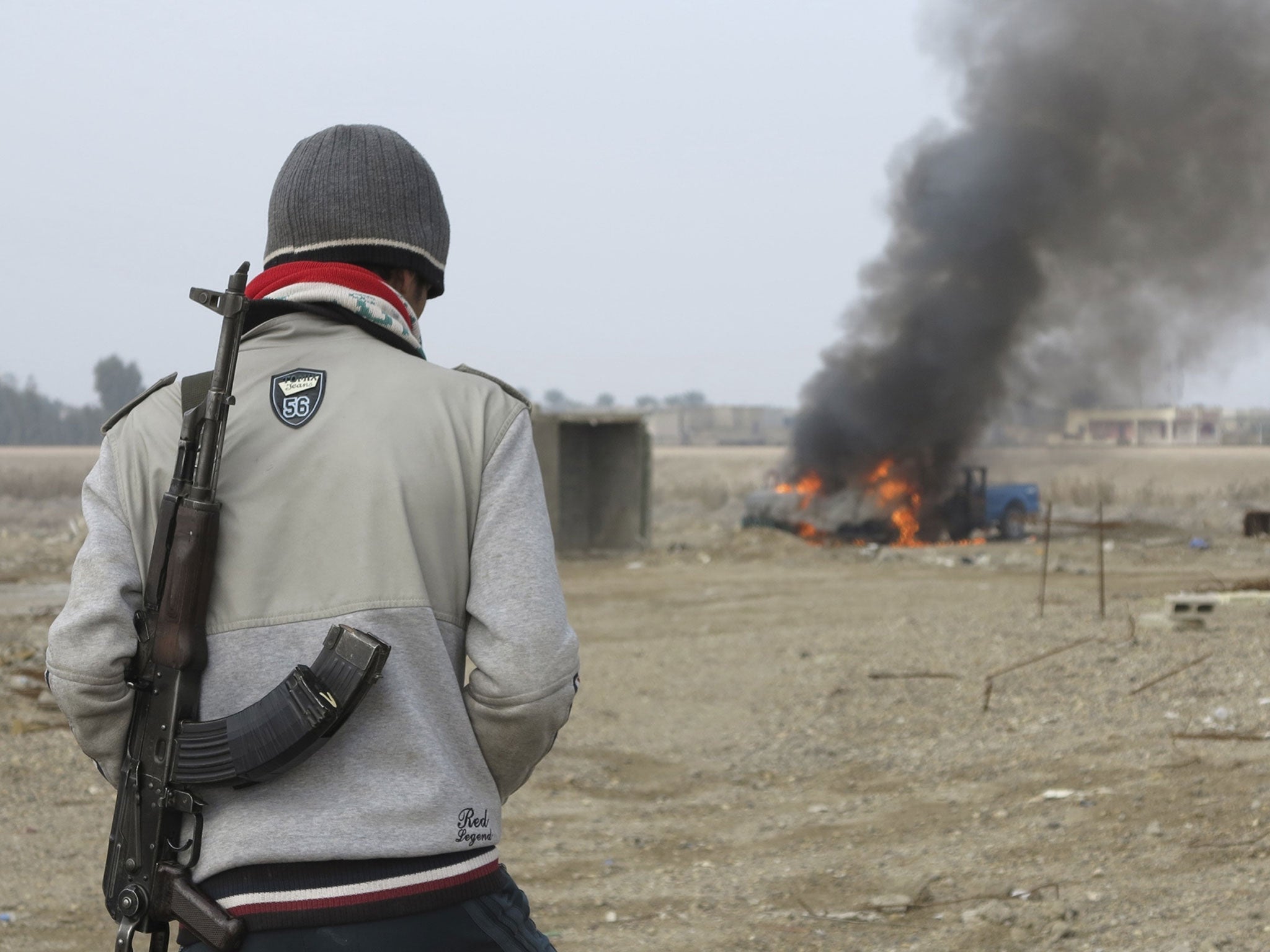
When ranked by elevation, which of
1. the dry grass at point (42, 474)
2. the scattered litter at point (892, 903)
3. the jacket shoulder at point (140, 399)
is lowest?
the scattered litter at point (892, 903)

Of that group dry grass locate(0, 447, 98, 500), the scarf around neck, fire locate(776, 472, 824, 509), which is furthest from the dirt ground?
dry grass locate(0, 447, 98, 500)

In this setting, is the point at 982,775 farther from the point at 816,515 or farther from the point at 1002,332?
the point at 1002,332

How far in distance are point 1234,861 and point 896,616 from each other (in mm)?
7651

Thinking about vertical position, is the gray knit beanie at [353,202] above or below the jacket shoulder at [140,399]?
above

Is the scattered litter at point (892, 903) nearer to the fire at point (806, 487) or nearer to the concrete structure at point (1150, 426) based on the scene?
the fire at point (806, 487)

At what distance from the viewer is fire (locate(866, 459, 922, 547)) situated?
79.9 feet

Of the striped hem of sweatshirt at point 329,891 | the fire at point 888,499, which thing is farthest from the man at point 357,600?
the fire at point 888,499

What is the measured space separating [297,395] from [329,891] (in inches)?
25.4

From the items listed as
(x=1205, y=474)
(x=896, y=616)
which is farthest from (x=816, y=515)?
(x=1205, y=474)

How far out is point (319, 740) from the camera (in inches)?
65.7

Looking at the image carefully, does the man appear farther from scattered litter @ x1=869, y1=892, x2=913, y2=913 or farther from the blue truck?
the blue truck

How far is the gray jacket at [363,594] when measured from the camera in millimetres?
1703

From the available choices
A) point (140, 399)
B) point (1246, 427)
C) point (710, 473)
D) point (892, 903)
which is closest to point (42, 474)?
point (710, 473)

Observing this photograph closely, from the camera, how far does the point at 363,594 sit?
5.58 ft
